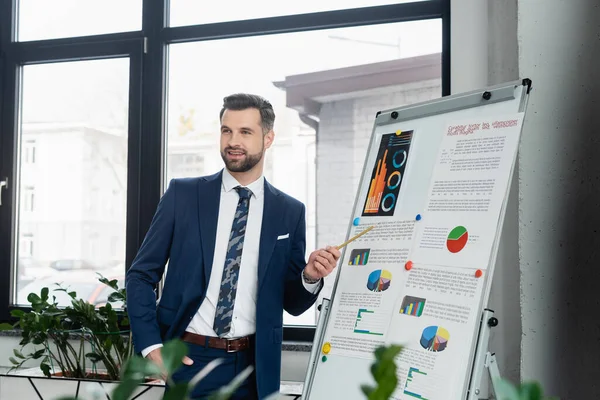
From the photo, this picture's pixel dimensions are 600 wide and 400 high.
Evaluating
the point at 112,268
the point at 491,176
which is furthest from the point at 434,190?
the point at 112,268

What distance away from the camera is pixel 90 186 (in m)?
3.46

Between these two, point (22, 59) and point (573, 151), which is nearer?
point (573, 151)

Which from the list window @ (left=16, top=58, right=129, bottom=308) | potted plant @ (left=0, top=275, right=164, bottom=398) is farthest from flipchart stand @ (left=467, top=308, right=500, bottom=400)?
window @ (left=16, top=58, right=129, bottom=308)

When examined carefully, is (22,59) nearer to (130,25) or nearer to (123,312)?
(130,25)

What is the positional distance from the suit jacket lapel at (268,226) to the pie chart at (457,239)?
2.26 feet

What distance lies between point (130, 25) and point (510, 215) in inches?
84.8

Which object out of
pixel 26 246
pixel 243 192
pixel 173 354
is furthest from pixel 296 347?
pixel 173 354

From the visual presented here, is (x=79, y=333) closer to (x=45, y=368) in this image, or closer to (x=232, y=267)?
(x=45, y=368)

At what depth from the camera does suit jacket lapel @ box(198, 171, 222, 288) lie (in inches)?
87.7

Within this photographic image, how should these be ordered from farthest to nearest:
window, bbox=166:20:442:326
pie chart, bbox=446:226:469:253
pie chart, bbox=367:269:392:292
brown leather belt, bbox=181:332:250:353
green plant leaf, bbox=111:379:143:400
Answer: window, bbox=166:20:442:326, brown leather belt, bbox=181:332:250:353, pie chart, bbox=367:269:392:292, pie chart, bbox=446:226:469:253, green plant leaf, bbox=111:379:143:400

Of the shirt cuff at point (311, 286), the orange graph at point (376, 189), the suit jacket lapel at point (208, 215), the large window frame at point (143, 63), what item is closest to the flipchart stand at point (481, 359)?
the orange graph at point (376, 189)

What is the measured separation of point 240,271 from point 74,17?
203cm

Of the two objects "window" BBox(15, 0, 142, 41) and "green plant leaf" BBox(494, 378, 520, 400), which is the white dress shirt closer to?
"window" BBox(15, 0, 142, 41)

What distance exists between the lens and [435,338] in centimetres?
171
